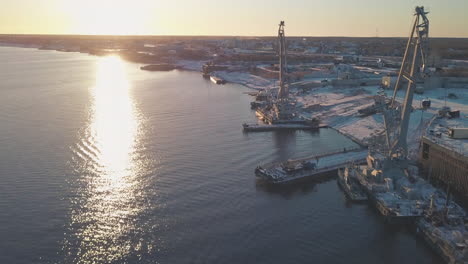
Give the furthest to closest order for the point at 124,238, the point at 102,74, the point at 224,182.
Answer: the point at 102,74
the point at 224,182
the point at 124,238

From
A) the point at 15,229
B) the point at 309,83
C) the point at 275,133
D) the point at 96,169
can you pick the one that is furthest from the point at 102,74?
the point at 15,229

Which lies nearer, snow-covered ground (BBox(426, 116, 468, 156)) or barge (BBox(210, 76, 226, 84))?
snow-covered ground (BBox(426, 116, 468, 156))

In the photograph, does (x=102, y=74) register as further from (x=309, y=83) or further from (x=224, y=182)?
(x=224, y=182)

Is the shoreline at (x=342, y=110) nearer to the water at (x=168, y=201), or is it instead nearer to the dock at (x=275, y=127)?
the water at (x=168, y=201)

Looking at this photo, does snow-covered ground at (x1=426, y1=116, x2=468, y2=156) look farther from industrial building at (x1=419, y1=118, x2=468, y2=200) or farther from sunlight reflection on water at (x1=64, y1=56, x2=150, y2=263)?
sunlight reflection on water at (x1=64, y1=56, x2=150, y2=263)

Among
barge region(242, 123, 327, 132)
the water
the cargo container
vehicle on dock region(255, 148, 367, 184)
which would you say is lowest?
the water

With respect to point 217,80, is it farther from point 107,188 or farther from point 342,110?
point 107,188

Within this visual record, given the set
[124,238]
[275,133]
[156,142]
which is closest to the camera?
[124,238]

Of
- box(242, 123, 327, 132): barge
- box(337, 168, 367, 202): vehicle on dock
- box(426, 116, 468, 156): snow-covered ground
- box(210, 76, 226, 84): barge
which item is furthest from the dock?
box(210, 76, 226, 84): barge
